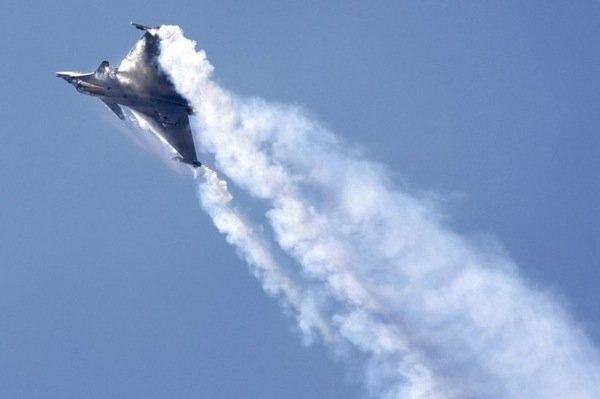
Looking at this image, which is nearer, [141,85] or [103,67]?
[141,85]

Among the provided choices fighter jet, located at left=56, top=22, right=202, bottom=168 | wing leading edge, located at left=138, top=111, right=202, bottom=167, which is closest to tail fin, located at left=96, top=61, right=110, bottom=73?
fighter jet, located at left=56, top=22, right=202, bottom=168

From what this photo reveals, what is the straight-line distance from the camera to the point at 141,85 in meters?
119

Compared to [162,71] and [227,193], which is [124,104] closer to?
[162,71]

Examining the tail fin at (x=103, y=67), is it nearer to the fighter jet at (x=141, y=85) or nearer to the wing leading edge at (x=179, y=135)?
the fighter jet at (x=141, y=85)

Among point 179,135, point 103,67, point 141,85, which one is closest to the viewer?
point 141,85

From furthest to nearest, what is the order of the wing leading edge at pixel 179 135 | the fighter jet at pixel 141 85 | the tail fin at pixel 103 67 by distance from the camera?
the wing leading edge at pixel 179 135 < the tail fin at pixel 103 67 < the fighter jet at pixel 141 85

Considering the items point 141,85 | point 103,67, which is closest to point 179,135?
point 141,85

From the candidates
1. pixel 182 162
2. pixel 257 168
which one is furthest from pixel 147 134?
pixel 257 168

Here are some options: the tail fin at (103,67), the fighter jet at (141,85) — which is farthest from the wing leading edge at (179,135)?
the tail fin at (103,67)

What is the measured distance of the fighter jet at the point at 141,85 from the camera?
387 feet

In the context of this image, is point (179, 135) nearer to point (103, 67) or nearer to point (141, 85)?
point (141, 85)

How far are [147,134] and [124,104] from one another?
5087 mm

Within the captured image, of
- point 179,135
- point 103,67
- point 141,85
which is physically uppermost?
point 179,135

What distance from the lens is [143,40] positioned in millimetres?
118312
